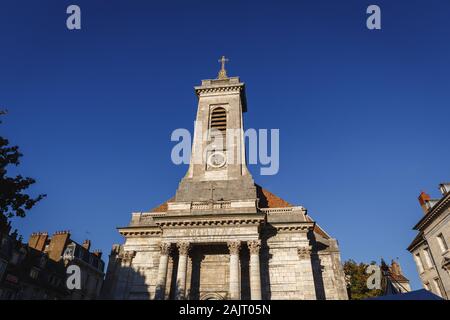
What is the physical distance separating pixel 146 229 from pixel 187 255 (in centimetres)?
442

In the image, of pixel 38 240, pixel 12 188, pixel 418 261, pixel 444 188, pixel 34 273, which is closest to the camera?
pixel 12 188

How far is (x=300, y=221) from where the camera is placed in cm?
2136

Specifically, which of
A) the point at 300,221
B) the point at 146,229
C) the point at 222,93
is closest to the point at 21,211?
the point at 146,229

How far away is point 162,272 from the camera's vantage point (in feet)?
63.9

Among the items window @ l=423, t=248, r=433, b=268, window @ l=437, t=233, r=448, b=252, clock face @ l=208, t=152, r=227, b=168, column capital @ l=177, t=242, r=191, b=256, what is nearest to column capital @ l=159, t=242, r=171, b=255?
column capital @ l=177, t=242, r=191, b=256

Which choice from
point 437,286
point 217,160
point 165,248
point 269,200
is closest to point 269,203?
point 269,200

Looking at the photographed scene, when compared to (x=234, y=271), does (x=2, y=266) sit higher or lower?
higher

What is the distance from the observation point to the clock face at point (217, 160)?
25.7m

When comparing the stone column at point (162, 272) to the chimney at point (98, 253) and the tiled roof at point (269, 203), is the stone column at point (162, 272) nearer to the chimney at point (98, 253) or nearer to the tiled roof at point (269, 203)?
the tiled roof at point (269, 203)

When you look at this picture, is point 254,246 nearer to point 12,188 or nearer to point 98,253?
point 12,188

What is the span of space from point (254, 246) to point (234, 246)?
50.8 inches

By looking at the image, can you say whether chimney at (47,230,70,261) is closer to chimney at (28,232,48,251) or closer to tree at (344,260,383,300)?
chimney at (28,232,48,251)

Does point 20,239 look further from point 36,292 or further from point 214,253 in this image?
point 36,292

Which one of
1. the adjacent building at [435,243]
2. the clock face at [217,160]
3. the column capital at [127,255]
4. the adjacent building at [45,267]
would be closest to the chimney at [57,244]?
the adjacent building at [45,267]
